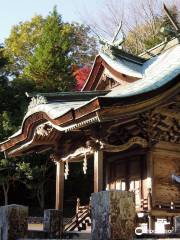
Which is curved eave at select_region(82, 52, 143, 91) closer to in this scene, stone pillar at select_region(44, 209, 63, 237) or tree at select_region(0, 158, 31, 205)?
stone pillar at select_region(44, 209, 63, 237)

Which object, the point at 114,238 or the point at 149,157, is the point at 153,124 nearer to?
the point at 149,157

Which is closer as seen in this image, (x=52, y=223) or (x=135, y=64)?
(x=52, y=223)

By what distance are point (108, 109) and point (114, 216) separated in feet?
13.3

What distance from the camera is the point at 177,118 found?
11.8 meters

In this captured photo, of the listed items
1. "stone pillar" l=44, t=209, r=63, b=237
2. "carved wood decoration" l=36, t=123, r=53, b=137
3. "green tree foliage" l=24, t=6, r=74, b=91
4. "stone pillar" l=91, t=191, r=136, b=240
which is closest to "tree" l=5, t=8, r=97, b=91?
"green tree foliage" l=24, t=6, r=74, b=91

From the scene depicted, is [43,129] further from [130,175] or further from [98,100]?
[98,100]

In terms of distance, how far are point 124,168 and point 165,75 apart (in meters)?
3.31

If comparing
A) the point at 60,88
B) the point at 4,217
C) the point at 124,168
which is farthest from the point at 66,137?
the point at 60,88

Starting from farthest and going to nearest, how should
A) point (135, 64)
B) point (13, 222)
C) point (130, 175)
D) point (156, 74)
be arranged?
point (135, 64) → point (130, 175) → point (156, 74) → point (13, 222)

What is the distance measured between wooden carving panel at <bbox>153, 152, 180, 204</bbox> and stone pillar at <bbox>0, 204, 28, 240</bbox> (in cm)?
464

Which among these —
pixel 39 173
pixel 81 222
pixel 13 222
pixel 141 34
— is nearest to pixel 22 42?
pixel 141 34

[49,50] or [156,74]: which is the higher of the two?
[49,50]

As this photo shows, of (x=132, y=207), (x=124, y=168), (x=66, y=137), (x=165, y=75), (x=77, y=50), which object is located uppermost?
(x=77, y=50)

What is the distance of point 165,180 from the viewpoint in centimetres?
1160
